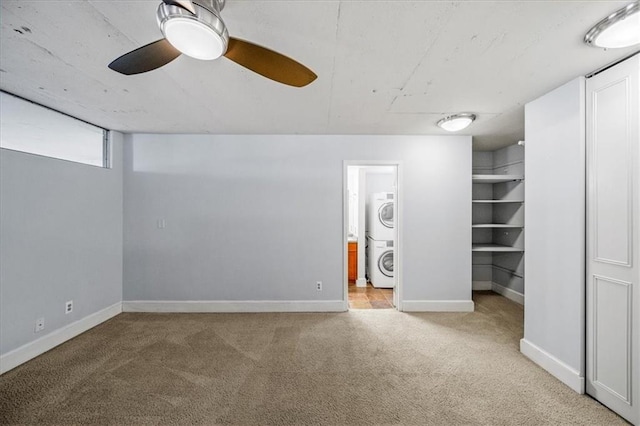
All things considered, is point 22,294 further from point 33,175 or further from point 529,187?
point 529,187

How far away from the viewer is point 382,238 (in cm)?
488

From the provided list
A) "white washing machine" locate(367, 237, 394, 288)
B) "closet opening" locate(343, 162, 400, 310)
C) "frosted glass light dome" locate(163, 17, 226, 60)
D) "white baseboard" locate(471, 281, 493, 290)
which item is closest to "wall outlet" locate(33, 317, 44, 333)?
"frosted glass light dome" locate(163, 17, 226, 60)

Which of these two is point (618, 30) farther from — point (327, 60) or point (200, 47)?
point (200, 47)

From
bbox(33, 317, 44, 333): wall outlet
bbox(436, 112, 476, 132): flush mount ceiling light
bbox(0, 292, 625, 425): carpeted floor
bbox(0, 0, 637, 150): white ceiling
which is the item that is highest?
bbox(0, 0, 637, 150): white ceiling

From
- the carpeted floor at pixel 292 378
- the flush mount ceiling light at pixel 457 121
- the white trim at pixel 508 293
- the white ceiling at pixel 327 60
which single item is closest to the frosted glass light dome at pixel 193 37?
the white ceiling at pixel 327 60

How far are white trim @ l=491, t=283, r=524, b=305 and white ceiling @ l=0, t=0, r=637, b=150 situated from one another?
261 centimetres

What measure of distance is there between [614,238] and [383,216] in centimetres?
313

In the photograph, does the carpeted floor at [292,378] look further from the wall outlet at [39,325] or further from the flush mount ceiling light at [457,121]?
the flush mount ceiling light at [457,121]

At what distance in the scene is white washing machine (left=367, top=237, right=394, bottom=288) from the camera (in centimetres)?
488

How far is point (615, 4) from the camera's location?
1326mm

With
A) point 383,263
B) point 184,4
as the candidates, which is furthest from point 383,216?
point 184,4

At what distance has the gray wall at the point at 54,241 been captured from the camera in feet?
7.68

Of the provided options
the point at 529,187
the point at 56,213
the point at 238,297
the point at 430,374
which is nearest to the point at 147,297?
the point at 238,297

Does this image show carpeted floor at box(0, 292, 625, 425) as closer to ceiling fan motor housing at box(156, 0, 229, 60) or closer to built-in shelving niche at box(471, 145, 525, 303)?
built-in shelving niche at box(471, 145, 525, 303)
